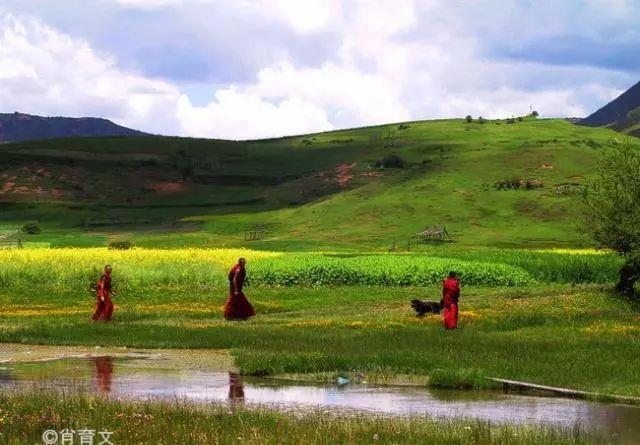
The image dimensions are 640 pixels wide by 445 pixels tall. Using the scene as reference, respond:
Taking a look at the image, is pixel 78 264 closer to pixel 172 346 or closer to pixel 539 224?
pixel 172 346

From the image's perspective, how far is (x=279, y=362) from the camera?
1020 inches

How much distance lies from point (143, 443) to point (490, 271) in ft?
171

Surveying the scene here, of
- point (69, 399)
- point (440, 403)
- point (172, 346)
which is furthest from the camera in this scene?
point (172, 346)

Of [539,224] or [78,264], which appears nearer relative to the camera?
[78,264]

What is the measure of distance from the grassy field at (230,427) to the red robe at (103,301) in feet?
69.9

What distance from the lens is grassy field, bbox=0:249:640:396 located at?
25531 millimetres

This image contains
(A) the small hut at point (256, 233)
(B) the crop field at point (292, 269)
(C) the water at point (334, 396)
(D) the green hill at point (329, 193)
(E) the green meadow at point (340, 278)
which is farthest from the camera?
(D) the green hill at point (329, 193)

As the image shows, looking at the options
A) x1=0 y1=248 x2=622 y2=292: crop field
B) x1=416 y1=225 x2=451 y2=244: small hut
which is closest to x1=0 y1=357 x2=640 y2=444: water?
x1=0 y1=248 x2=622 y2=292: crop field

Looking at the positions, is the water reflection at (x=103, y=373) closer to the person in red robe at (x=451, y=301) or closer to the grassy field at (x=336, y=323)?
the grassy field at (x=336, y=323)

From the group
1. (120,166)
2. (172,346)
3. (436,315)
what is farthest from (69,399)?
(120,166)

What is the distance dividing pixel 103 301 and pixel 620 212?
85.8 feet

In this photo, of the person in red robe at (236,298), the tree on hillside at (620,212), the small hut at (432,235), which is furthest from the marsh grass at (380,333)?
the small hut at (432,235)

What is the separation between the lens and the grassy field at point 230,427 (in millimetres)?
15195

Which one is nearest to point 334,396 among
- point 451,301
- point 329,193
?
point 451,301
